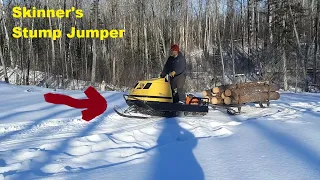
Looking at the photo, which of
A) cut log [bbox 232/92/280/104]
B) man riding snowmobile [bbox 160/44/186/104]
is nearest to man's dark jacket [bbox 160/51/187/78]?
man riding snowmobile [bbox 160/44/186/104]

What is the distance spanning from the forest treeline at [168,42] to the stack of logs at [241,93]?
1664 cm

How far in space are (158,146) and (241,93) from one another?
4.23 meters

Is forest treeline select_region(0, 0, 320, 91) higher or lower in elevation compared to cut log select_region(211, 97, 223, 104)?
higher

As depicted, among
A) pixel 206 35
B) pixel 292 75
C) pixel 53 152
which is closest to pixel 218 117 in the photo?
pixel 53 152

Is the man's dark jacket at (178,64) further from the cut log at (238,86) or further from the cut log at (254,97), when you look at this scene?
the cut log at (254,97)

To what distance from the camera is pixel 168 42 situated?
123 feet

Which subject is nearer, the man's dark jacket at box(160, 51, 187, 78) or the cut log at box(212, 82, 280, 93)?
the man's dark jacket at box(160, 51, 187, 78)

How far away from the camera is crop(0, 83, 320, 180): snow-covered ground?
400 centimetres

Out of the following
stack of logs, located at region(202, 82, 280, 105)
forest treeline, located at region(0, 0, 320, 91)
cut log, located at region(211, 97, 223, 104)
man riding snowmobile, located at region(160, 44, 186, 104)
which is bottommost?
cut log, located at region(211, 97, 223, 104)

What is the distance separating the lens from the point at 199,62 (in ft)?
110

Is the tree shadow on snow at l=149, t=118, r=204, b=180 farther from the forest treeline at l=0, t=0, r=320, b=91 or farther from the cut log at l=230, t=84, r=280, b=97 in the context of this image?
the forest treeline at l=0, t=0, r=320, b=91

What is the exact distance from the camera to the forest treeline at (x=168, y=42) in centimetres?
2903

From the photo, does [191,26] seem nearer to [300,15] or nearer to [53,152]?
[300,15]

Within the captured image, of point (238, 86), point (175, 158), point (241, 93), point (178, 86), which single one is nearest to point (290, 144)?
point (175, 158)
